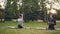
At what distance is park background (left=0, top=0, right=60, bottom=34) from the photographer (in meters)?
1.90

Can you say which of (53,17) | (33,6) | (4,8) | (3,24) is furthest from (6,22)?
(53,17)

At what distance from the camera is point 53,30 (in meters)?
1.91

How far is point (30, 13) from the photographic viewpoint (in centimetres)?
194

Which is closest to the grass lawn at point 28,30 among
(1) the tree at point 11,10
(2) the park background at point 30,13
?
(2) the park background at point 30,13

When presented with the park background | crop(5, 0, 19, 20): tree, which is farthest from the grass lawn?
crop(5, 0, 19, 20): tree

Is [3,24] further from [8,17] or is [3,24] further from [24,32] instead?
[24,32]

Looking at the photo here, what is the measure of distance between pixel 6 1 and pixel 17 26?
1.34 ft

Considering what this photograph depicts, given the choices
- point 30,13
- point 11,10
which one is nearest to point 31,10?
point 30,13

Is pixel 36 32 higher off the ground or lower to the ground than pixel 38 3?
lower

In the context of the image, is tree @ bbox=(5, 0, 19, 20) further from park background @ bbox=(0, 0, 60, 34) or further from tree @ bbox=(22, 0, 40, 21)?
tree @ bbox=(22, 0, 40, 21)

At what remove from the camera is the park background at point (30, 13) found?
1.90m

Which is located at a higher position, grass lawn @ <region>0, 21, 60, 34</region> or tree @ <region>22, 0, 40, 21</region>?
tree @ <region>22, 0, 40, 21</region>

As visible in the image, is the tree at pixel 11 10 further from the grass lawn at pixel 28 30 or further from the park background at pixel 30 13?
the grass lawn at pixel 28 30

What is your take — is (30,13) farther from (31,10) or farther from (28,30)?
(28,30)
